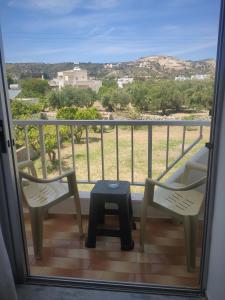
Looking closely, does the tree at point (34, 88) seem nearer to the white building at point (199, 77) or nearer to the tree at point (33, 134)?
the tree at point (33, 134)

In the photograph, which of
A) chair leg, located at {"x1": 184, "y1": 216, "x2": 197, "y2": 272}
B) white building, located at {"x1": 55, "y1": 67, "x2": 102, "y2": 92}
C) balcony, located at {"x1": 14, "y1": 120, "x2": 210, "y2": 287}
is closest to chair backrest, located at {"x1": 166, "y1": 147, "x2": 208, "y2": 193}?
balcony, located at {"x1": 14, "y1": 120, "x2": 210, "y2": 287}

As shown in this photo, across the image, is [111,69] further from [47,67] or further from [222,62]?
[222,62]

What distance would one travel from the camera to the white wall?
1210 millimetres

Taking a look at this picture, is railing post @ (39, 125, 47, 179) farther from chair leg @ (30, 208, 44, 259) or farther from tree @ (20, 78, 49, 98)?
chair leg @ (30, 208, 44, 259)

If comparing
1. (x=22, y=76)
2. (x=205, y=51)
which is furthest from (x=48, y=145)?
(x=205, y=51)

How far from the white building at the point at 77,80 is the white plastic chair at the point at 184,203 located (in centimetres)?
122

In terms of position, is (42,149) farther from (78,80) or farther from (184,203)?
(184,203)

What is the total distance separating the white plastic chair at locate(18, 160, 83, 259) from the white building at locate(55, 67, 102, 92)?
916 mm

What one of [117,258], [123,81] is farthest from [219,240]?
[123,81]

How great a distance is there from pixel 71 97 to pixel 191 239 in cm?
185

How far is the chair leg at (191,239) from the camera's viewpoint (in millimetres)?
1669

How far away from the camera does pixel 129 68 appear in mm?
2455

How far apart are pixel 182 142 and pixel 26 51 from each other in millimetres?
1773

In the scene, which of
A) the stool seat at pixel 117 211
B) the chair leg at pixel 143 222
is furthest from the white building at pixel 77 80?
the chair leg at pixel 143 222
